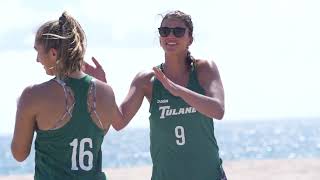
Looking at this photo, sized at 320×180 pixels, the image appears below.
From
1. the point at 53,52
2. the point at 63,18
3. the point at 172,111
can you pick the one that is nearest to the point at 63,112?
the point at 53,52

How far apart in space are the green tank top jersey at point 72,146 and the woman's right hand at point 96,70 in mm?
556

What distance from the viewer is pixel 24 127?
4969 millimetres

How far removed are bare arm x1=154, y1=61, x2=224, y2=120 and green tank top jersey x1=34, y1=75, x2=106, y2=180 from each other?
0.76m

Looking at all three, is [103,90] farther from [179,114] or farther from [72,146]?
[179,114]

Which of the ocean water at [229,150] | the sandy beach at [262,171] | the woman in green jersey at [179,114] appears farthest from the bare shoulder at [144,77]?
the ocean water at [229,150]

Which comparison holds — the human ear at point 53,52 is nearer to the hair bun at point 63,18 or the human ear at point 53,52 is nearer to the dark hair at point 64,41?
the dark hair at point 64,41

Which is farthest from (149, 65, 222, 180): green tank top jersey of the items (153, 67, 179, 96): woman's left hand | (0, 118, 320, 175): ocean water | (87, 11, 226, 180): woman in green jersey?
(0, 118, 320, 175): ocean water

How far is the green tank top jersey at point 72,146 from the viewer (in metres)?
5.05

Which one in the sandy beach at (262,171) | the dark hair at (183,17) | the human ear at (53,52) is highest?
the dark hair at (183,17)

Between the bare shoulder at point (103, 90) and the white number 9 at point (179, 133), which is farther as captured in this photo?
the white number 9 at point (179, 133)

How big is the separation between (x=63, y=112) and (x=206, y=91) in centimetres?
136

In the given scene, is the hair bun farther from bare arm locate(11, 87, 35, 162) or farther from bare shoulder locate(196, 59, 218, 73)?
bare shoulder locate(196, 59, 218, 73)

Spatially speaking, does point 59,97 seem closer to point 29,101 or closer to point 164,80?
point 29,101

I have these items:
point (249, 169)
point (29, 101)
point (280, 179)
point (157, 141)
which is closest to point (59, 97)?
point (29, 101)
